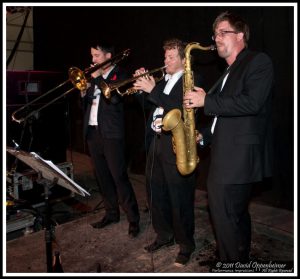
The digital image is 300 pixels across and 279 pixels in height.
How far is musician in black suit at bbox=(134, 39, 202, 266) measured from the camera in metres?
3.29

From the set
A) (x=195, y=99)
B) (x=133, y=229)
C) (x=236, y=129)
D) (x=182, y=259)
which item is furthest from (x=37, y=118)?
(x=236, y=129)

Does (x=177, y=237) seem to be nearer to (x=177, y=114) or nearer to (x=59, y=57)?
(x=177, y=114)

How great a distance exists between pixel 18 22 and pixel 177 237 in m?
8.40

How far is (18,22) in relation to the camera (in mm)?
9656

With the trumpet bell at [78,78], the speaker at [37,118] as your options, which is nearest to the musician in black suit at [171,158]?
the trumpet bell at [78,78]

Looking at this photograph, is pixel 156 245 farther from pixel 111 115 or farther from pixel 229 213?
pixel 111 115

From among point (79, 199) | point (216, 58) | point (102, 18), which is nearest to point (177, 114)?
point (216, 58)

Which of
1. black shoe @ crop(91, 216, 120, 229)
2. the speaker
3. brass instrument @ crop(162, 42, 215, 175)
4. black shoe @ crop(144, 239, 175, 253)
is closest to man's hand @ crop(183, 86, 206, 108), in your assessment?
brass instrument @ crop(162, 42, 215, 175)

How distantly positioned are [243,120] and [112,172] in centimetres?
197

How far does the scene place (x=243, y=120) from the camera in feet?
8.80

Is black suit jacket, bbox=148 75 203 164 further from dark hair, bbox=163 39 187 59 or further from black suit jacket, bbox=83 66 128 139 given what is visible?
black suit jacket, bbox=83 66 128 139

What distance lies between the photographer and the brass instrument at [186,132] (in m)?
→ 3.08

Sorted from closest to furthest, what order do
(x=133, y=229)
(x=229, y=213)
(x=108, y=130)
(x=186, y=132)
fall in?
(x=229, y=213) < (x=186, y=132) < (x=108, y=130) < (x=133, y=229)

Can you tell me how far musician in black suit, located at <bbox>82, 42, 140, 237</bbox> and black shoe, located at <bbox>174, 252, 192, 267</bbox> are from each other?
2.62ft
